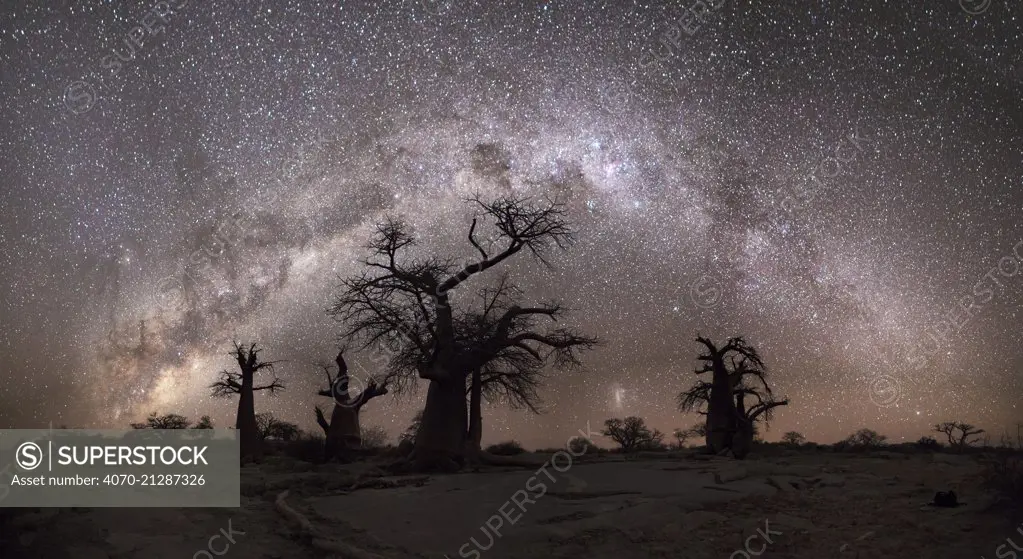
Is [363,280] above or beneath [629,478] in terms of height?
above

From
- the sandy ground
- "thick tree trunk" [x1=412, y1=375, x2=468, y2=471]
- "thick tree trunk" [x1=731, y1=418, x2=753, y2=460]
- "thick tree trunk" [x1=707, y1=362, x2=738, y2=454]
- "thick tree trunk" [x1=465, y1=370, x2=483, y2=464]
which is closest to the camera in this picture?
the sandy ground

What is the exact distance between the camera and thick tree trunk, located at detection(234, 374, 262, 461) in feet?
66.1

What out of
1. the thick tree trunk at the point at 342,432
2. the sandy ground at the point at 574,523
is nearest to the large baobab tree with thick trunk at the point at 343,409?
the thick tree trunk at the point at 342,432

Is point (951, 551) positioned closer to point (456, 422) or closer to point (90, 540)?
point (90, 540)

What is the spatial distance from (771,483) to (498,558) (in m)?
6.36

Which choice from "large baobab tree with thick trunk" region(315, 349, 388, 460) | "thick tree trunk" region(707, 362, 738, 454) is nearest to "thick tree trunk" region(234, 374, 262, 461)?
"large baobab tree with thick trunk" region(315, 349, 388, 460)

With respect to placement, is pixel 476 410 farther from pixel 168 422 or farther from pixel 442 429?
pixel 168 422

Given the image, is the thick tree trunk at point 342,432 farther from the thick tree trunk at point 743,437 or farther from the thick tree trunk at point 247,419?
the thick tree trunk at point 743,437

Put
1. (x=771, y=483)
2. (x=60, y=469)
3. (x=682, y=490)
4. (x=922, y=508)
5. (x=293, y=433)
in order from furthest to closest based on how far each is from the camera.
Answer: (x=293, y=433)
(x=60, y=469)
(x=771, y=483)
(x=682, y=490)
(x=922, y=508)

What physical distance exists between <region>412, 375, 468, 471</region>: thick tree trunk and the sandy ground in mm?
3582

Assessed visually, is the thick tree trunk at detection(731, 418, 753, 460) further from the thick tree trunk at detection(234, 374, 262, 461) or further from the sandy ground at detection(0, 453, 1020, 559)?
the thick tree trunk at detection(234, 374, 262, 461)

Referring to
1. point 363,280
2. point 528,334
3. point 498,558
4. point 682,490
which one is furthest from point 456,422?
point 498,558

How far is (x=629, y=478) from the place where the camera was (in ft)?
37.1

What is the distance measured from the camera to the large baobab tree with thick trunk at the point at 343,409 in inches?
817
